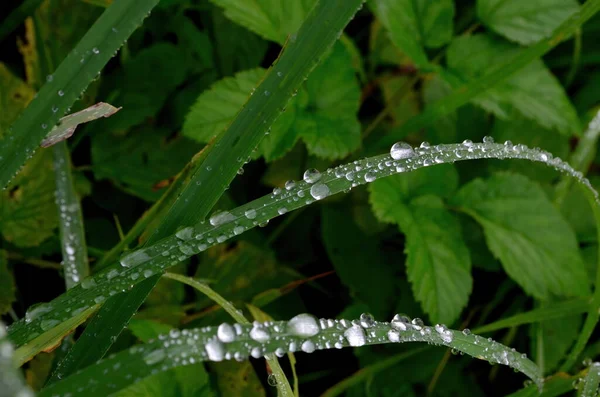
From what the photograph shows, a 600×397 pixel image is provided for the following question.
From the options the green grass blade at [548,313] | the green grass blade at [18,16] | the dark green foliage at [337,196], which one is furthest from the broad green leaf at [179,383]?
the green grass blade at [18,16]

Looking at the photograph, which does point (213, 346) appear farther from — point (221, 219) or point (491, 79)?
point (491, 79)

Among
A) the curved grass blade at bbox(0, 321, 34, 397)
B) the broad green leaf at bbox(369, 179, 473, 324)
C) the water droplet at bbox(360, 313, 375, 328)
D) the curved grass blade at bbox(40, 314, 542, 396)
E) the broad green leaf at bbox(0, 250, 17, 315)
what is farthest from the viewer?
the broad green leaf at bbox(369, 179, 473, 324)

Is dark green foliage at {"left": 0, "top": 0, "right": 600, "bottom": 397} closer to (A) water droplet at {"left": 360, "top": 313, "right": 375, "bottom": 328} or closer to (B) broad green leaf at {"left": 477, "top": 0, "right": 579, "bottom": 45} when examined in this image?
(B) broad green leaf at {"left": 477, "top": 0, "right": 579, "bottom": 45}

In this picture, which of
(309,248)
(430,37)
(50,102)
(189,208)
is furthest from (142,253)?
(430,37)

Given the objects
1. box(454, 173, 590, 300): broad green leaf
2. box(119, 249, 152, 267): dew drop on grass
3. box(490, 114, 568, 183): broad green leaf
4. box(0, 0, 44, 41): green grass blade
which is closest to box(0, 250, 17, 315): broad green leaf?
box(119, 249, 152, 267): dew drop on grass

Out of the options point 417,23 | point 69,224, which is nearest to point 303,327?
point 69,224

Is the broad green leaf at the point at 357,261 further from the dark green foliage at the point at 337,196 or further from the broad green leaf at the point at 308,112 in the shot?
the broad green leaf at the point at 308,112
